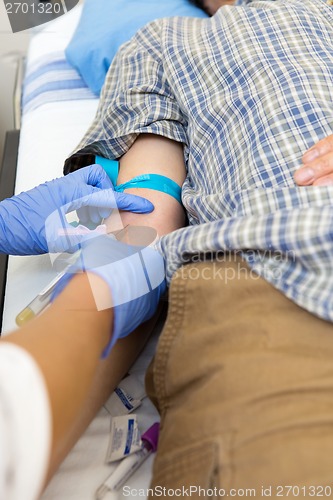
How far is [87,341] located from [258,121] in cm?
48

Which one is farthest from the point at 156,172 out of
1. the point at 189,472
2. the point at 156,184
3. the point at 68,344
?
the point at 189,472

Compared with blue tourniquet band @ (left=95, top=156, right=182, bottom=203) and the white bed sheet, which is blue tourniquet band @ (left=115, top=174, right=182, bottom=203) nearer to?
blue tourniquet band @ (left=95, top=156, right=182, bottom=203)

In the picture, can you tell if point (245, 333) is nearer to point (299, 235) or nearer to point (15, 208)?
point (299, 235)

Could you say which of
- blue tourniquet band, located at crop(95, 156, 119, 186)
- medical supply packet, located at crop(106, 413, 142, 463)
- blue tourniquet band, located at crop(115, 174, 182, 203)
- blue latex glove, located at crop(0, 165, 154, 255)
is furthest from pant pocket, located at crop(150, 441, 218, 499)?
blue tourniquet band, located at crop(95, 156, 119, 186)

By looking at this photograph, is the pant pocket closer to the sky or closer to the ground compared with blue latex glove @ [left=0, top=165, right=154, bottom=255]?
closer to the ground

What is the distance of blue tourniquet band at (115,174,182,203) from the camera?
41.1 inches

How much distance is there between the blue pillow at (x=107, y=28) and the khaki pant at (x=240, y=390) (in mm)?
1019

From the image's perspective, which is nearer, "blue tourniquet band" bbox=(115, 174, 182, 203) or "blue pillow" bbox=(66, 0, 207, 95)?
"blue tourniquet band" bbox=(115, 174, 182, 203)

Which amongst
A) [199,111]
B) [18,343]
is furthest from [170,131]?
[18,343]

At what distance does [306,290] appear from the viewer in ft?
2.13

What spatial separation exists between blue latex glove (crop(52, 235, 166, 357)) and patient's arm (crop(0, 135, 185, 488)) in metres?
0.02

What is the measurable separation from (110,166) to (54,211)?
259mm

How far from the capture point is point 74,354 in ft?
2.01

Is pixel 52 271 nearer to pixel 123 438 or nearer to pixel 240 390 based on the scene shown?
pixel 123 438
